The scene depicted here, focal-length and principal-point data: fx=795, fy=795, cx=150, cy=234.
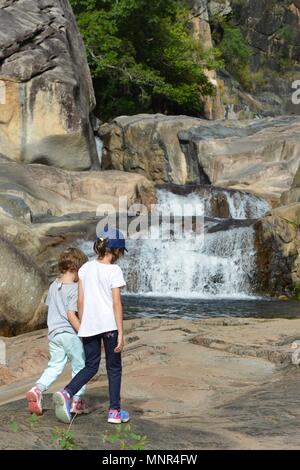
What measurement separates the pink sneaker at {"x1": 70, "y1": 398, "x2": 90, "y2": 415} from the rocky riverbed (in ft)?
0.23

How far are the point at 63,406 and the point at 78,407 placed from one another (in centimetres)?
30

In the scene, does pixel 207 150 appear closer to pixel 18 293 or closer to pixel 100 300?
pixel 18 293

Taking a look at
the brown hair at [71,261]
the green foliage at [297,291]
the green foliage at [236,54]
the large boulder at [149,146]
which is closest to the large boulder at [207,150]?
the large boulder at [149,146]

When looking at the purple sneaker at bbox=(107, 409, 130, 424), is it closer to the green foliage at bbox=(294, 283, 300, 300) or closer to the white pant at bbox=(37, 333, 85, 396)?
the white pant at bbox=(37, 333, 85, 396)

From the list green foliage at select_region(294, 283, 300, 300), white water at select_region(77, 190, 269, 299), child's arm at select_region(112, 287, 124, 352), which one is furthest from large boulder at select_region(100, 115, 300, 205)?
child's arm at select_region(112, 287, 124, 352)

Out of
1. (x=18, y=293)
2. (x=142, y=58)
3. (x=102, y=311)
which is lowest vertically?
(x=18, y=293)

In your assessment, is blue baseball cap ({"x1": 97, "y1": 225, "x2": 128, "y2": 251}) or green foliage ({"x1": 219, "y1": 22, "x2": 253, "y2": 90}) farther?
green foliage ({"x1": 219, "y1": 22, "x2": 253, "y2": 90})

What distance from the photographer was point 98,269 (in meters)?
5.43

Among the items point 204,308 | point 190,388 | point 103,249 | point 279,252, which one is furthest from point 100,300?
point 279,252

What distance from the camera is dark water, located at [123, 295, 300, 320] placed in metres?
13.8

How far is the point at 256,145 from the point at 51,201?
8.25 meters

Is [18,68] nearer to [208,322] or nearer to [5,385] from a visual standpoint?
[208,322]

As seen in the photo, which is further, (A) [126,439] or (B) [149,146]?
(B) [149,146]

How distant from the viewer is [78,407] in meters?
5.41
